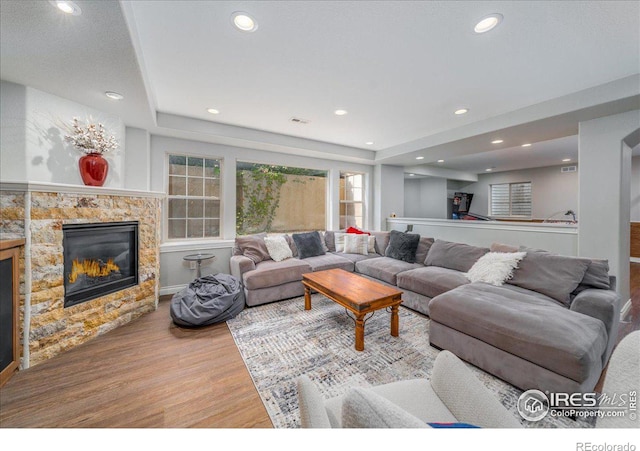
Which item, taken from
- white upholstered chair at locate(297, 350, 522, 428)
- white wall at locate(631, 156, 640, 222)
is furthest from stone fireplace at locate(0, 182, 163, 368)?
white wall at locate(631, 156, 640, 222)

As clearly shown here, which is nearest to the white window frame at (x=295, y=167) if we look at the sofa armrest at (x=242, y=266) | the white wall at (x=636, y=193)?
the sofa armrest at (x=242, y=266)

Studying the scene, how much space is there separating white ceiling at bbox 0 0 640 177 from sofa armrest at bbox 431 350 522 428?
211 centimetres

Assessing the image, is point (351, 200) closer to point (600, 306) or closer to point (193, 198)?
point (193, 198)

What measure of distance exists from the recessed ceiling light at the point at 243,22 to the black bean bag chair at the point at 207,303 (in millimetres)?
2561

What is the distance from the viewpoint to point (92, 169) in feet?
8.25

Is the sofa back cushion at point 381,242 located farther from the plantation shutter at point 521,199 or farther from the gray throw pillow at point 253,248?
the plantation shutter at point 521,199

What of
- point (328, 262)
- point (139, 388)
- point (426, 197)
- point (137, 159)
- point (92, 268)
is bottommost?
point (139, 388)

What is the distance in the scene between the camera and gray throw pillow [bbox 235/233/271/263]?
12.3ft

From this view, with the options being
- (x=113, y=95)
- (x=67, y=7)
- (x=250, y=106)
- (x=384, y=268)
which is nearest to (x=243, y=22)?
(x=67, y=7)

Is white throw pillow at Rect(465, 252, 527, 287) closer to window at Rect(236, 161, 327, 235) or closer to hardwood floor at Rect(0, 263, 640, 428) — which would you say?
hardwood floor at Rect(0, 263, 640, 428)

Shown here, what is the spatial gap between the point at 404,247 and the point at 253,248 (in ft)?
7.78

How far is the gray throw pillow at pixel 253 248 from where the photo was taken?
12.3 ft

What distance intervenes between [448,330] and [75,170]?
4118 millimetres
